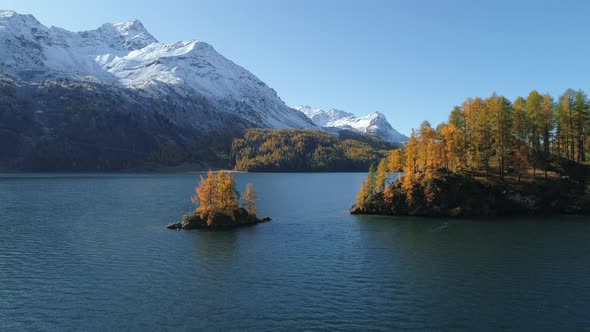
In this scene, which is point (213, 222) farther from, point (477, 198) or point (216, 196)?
point (477, 198)

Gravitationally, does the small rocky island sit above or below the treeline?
below

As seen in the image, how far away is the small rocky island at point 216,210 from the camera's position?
296ft

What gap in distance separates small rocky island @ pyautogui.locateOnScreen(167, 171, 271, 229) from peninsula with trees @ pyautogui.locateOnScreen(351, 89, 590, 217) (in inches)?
1394

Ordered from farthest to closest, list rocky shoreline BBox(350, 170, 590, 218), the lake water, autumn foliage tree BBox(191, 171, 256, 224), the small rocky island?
1. rocky shoreline BBox(350, 170, 590, 218)
2. autumn foliage tree BBox(191, 171, 256, 224)
3. the small rocky island
4. the lake water

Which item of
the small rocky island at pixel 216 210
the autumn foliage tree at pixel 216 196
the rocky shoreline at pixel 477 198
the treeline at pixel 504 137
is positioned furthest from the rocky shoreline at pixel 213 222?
the treeline at pixel 504 137

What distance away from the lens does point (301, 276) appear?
54.5m

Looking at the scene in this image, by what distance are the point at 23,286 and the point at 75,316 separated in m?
14.7

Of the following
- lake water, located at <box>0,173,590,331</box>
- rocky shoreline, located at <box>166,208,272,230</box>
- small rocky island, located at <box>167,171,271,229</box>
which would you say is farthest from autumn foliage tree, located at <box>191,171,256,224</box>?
Answer: lake water, located at <box>0,173,590,331</box>

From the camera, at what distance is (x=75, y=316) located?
136ft

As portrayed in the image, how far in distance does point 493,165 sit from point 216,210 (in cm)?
8275

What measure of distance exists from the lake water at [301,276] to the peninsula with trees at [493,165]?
9188 mm

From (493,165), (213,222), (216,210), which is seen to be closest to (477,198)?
(493,165)

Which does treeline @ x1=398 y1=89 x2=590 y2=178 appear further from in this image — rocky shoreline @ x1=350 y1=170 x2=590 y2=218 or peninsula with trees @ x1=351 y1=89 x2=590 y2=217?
rocky shoreline @ x1=350 y1=170 x2=590 y2=218

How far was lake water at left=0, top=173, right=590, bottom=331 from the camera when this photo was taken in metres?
40.6
